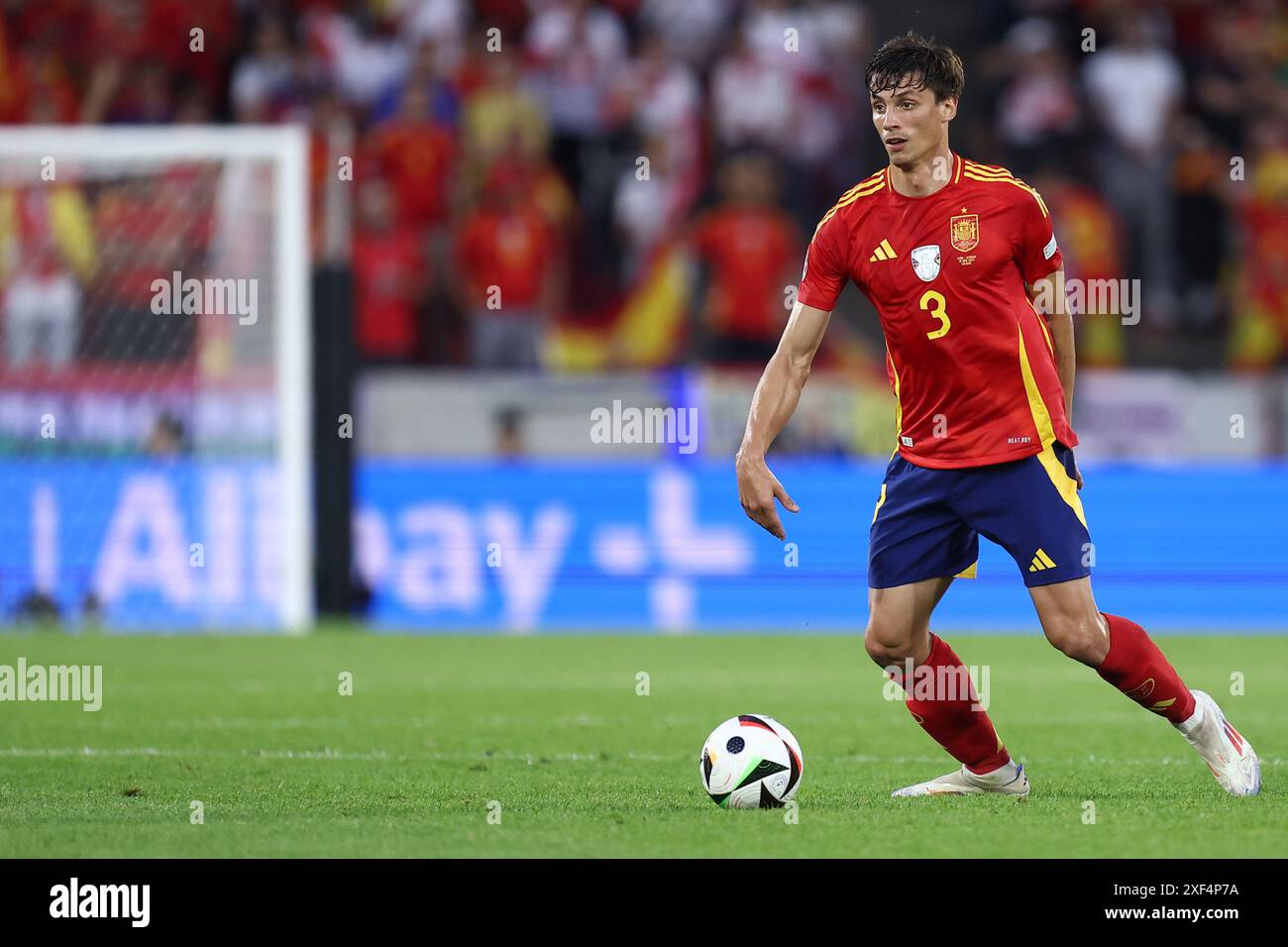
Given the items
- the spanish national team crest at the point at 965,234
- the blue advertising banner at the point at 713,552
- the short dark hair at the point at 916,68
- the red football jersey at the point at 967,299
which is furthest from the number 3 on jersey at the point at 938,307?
the blue advertising banner at the point at 713,552

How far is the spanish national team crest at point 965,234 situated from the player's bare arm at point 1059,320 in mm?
Result: 323

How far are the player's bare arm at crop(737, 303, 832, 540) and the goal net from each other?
317 inches

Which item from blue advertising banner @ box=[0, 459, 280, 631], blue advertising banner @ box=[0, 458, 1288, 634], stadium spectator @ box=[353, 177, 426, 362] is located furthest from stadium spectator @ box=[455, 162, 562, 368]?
blue advertising banner @ box=[0, 459, 280, 631]

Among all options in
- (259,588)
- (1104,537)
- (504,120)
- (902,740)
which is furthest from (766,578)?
(902,740)

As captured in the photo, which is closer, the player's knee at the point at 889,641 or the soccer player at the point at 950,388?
the soccer player at the point at 950,388

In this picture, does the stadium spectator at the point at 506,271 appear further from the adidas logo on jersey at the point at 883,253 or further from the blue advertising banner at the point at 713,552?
the adidas logo on jersey at the point at 883,253

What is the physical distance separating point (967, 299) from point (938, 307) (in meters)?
0.09

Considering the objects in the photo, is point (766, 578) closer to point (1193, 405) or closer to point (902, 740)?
point (1193, 405)

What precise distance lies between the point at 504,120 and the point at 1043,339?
1150 cm

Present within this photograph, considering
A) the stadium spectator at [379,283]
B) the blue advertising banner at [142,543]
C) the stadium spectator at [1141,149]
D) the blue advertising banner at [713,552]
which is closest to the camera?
the blue advertising banner at [142,543]

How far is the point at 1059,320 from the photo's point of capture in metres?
6.54

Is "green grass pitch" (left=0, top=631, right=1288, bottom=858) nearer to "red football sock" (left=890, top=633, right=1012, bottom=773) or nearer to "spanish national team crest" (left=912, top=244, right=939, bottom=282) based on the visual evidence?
"red football sock" (left=890, top=633, right=1012, bottom=773)

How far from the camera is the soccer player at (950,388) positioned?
247 inches

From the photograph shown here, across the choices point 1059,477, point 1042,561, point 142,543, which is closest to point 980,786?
point 1042,561
